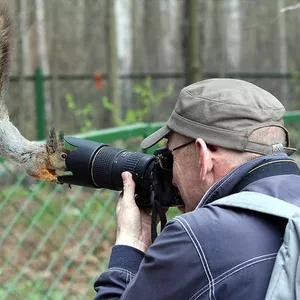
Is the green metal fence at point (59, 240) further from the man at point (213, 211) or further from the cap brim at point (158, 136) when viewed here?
the man at point (213, 211)

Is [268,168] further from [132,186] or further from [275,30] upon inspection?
[275,30]

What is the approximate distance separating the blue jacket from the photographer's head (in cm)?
16

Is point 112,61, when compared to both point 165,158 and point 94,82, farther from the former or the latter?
point 165,158

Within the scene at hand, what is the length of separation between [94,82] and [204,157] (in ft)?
22.7

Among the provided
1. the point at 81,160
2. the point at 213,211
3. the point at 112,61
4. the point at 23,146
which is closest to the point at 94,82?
the point at 112,61

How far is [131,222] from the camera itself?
1.81 meters

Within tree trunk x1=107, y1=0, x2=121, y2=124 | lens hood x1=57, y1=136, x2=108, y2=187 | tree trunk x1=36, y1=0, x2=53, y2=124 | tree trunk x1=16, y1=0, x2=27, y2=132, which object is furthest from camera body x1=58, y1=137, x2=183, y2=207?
tree trunk x1=36, y1=0, x2=53, y2=124

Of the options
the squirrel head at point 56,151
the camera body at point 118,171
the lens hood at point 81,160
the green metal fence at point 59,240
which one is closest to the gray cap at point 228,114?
the camera body at point 118,171

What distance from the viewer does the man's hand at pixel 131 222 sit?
178cm

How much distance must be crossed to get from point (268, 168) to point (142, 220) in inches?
19.1

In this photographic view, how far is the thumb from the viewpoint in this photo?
1856 mm

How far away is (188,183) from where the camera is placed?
173 centimetres

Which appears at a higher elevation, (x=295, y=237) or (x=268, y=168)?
(x=268, y=168)

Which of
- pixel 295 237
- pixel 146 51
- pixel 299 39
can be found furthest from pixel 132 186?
pixel 299 39
